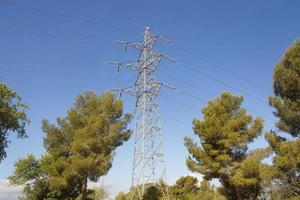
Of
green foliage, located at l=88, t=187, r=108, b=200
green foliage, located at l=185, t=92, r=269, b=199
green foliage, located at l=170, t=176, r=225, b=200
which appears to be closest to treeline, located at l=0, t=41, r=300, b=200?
green foliage, located at l=185, t=92, r=269, b=199

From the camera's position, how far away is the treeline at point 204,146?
27.2 m

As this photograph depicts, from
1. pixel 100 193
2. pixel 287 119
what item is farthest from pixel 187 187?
pixel 287 119

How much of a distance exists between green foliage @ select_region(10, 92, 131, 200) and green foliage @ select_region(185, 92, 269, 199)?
773 centimetres

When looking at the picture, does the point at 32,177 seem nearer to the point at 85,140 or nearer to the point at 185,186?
the point at 85,140

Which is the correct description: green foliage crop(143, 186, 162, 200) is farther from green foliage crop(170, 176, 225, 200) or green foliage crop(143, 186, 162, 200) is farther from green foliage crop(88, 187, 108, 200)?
green foliage crop(170, 176, 225, 200)

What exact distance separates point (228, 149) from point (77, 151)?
13045mm

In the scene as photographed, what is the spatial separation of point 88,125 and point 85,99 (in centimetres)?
395

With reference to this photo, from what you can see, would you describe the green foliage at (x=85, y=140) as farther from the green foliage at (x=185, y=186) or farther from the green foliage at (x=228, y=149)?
the green foliage at (x=185, y=186)

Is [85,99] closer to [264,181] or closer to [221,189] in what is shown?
[221,189]

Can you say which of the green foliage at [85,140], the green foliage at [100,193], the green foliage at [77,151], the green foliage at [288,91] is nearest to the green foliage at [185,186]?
the green foliage at [100,193]

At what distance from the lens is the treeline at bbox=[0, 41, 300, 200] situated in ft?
89.4

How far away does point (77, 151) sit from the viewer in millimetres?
34438

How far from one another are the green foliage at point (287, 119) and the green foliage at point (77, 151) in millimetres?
13871

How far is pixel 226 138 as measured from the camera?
2967 centimetres
